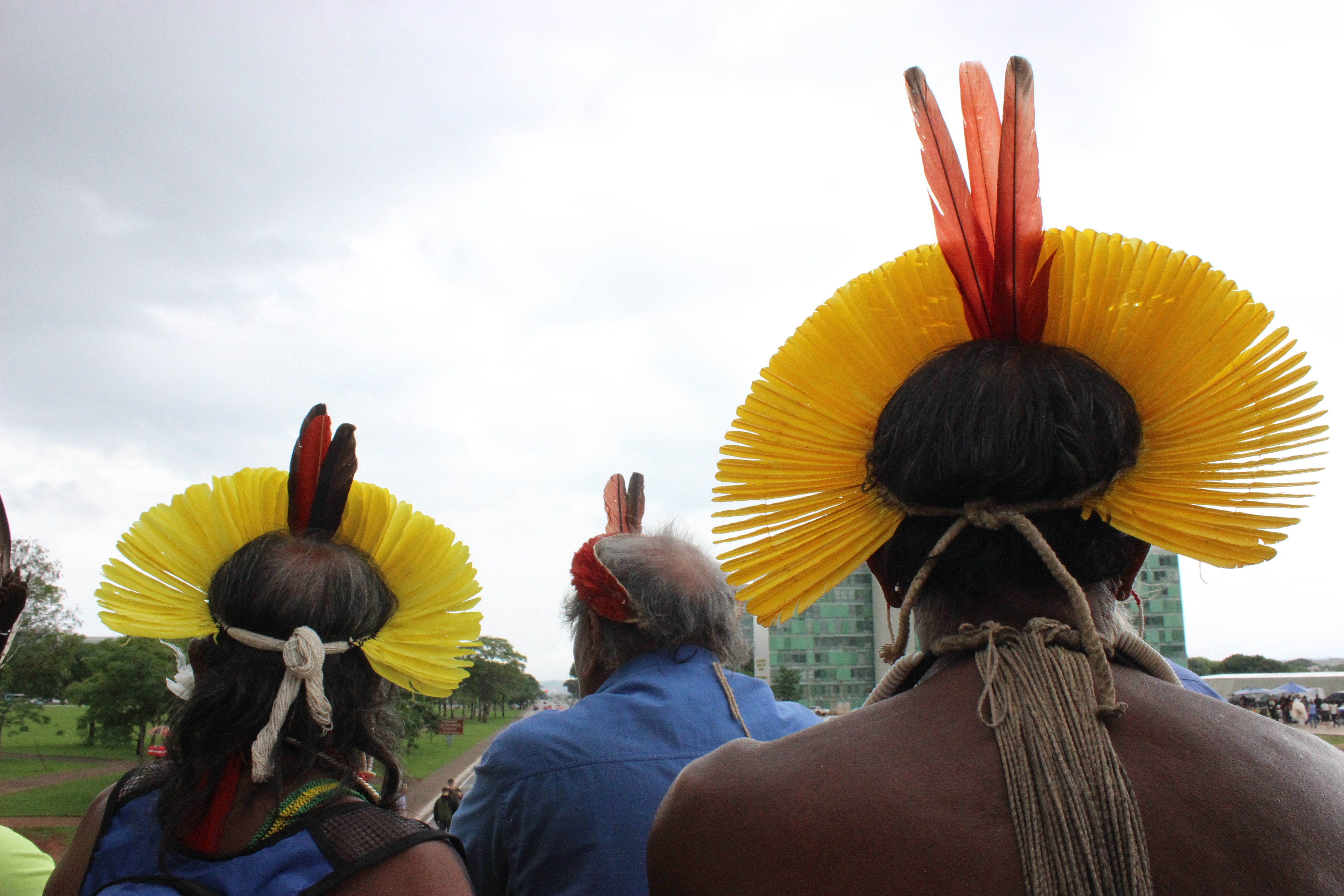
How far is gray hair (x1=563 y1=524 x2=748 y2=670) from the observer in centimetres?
264

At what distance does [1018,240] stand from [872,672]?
8163 cm

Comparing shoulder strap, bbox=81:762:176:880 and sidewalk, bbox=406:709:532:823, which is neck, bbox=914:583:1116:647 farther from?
sidewalk, bbox=406:709:532:823

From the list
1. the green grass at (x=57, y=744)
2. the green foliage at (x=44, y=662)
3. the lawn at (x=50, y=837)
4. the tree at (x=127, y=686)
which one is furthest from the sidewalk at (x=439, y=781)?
the green foliage at (x=44, y=662)

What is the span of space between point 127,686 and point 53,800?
382 centimetres

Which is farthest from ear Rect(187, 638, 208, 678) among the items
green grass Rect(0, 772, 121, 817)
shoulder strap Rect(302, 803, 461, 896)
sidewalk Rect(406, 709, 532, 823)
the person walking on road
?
green grass Rect(0, 772, 121, 817)

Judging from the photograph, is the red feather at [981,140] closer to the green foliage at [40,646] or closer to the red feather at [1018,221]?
the red feather at [1018,221]

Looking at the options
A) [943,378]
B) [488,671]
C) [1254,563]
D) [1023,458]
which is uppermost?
[943,378]

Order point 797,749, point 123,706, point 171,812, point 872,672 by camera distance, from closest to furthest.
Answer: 1. point 797,749
2. point 171,812
3. point 123,706
4. point 872,672

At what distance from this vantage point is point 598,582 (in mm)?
2689

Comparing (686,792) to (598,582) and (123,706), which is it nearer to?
(598,582)

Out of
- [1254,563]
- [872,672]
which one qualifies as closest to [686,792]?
[1254,563]

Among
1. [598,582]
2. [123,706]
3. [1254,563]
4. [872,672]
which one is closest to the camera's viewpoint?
[1254,563]

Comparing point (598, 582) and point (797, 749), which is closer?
point (797, 749)

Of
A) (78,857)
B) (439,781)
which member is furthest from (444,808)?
(439,781)
